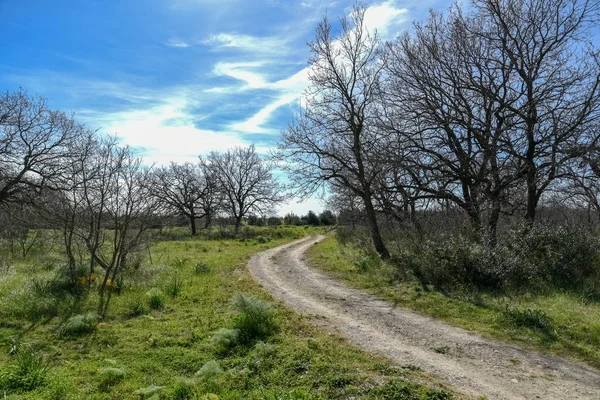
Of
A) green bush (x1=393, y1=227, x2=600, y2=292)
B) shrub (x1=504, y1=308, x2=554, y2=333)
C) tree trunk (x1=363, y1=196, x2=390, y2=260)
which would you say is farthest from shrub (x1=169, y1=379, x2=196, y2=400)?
tree trunk (x1=363, y1=196, x2=390, y2=260)

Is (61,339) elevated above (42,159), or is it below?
below

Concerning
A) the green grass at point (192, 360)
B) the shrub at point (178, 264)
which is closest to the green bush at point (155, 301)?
the green grass at point (192, 360)

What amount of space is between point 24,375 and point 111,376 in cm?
125

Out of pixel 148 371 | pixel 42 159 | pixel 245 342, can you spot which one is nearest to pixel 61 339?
pixel 148 371

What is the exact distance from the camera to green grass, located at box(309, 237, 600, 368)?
246 inches

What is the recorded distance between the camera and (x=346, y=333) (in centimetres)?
713

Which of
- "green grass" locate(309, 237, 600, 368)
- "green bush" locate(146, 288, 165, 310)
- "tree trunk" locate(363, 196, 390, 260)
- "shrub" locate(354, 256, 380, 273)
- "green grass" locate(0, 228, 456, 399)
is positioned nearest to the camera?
"green grass" locate(0, 228, 456, 399)

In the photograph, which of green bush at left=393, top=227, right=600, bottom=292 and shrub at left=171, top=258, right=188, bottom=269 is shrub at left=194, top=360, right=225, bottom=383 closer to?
green bush at left=393, top=227, right=600, bottom=292

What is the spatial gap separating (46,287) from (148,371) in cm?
648

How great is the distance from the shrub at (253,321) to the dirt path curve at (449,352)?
127 cm

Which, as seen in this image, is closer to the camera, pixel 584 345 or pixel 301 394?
pixel 301 394

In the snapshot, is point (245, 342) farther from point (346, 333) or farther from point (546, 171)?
point (546, 171)

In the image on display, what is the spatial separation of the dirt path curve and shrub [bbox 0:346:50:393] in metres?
4.82

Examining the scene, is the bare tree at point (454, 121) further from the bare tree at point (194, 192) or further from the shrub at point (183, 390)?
the bare tree at point (194, 192)
